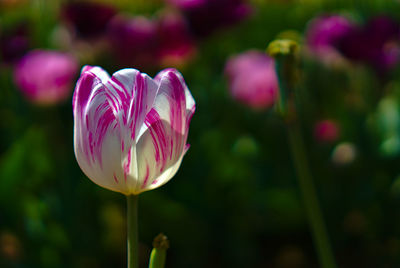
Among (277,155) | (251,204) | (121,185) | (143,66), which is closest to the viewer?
(121,185)

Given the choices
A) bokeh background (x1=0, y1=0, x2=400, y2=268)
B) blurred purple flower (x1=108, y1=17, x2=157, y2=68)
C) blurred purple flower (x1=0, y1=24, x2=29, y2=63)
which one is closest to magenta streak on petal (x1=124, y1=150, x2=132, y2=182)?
bokeh background (x1=0, y1=0, x2=400, y2=268)

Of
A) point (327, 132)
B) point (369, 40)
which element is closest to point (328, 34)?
point (369, 40)

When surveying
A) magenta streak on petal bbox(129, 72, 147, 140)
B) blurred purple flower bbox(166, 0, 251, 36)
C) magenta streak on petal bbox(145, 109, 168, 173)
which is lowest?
magenta streak on petal bbox(145, 109, 168, 173)

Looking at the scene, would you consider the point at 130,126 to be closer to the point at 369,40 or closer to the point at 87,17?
the point at 369,40

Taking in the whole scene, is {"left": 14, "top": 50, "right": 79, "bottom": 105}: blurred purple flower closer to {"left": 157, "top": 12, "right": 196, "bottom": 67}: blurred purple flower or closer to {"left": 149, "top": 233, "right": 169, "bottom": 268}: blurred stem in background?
{"left": 157, "top": 12, "right": 196, "bottom": 67}: blurred purple flower

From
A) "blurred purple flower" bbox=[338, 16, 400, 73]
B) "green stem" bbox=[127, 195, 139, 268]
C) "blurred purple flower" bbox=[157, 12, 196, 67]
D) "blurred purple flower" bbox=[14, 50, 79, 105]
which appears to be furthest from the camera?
"blurred purple flower" bbox=[157, 12, 196, 67]

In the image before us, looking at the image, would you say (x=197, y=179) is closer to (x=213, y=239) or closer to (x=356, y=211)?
(x=213, y=239)

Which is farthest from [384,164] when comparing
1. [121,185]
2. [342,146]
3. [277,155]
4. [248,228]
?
[121,185]

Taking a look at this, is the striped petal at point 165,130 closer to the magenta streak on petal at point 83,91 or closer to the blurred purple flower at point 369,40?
the magenta streak on petal at point 83,91
